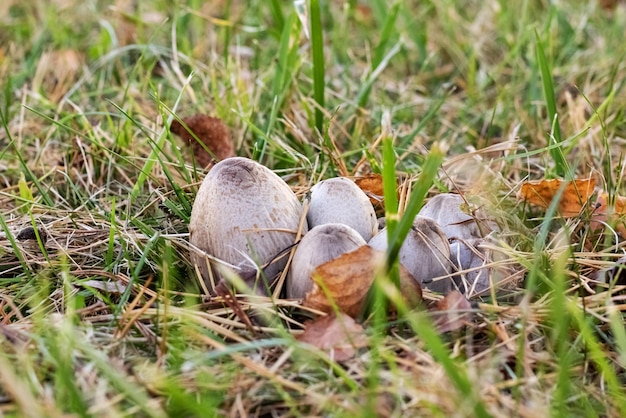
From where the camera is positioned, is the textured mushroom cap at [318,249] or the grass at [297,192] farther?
the textured mushroom cap at [318,249]

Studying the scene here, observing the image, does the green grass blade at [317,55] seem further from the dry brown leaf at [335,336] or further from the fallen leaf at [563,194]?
the dry brown leaf at [335,336]

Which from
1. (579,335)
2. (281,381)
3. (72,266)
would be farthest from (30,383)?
(579,335)

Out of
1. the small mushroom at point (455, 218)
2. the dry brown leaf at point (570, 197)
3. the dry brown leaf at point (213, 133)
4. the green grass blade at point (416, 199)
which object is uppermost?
the green grass blade at point (416, 199)

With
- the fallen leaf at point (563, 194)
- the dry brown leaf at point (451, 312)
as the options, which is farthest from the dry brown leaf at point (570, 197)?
the dry brown leaf at point (451, 312)

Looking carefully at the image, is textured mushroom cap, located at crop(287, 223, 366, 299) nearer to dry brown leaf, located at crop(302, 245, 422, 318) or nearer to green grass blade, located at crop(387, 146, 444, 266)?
dry brown leaf, located at crop(302, 245, 422, 318)

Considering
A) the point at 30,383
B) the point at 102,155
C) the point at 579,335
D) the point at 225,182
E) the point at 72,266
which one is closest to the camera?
the point at 30,383

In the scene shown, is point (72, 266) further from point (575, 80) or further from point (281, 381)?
point (575, 80)
